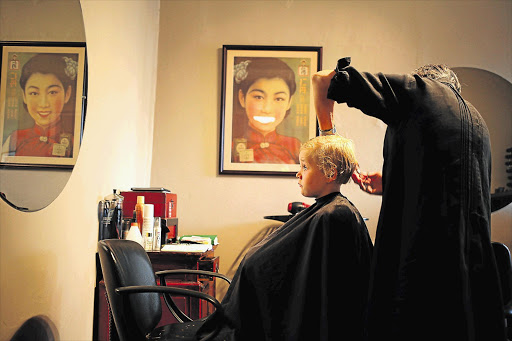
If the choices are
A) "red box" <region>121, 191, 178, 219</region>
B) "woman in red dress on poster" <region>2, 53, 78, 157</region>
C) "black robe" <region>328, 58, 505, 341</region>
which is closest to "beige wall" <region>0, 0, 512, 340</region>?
"red box" <region>121, 191, 178, 219</region>

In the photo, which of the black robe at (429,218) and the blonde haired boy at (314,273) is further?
the blonde haired boy at (314,273)

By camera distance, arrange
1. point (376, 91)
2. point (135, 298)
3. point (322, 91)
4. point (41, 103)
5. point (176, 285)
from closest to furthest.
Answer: point (376, 91) → point (322, 91) → point (135, 298) → point (41, 103) → point (176, 285)

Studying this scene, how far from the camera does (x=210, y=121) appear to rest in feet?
13.0

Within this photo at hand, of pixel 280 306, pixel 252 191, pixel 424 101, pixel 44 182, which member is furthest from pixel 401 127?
pixel 252 191

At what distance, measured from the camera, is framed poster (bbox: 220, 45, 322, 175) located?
3904 millimetres

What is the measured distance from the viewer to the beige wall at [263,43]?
3891 mm

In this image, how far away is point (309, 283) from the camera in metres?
1.63

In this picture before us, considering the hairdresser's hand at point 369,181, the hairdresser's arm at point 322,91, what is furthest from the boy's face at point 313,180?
the hairdresser's arm at point 322,91

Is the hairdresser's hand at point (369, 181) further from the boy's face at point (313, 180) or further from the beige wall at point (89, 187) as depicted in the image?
the beige wall at point (89, 187)

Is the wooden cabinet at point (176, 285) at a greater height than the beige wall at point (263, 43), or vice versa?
the beige wall at point (263, 43)

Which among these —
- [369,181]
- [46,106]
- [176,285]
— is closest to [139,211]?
[176,285]

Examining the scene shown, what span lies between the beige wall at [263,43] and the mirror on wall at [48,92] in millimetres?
1540

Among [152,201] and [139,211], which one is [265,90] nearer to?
[152,201]

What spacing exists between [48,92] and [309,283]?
1.44m
